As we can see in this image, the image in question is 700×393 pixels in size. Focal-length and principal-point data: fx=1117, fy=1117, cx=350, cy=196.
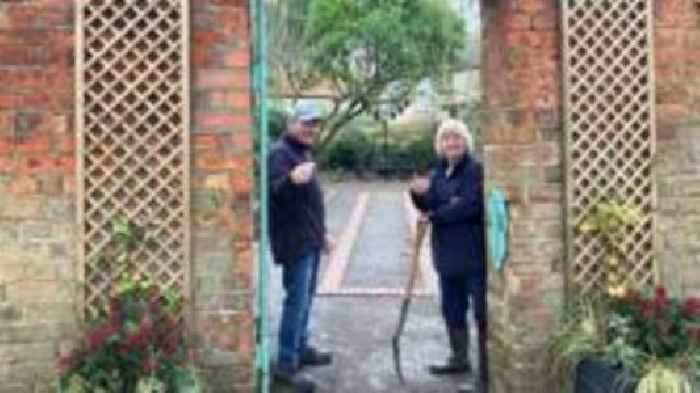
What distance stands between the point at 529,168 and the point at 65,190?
7.82ft

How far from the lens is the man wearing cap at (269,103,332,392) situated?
260 inches

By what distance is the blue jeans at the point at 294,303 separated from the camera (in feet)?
22.2

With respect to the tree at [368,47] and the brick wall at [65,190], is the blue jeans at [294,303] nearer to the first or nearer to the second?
the brick wall at [65,190]

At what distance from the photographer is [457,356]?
706 cm

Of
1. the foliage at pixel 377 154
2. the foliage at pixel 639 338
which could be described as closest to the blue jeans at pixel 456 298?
the foliage at pixel 639 338

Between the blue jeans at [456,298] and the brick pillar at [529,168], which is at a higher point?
the brick pillar at [529,168]

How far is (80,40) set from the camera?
5387 millimetres

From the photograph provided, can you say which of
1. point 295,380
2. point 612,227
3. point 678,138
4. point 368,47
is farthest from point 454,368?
point 368,47

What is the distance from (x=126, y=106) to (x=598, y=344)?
2620 mm

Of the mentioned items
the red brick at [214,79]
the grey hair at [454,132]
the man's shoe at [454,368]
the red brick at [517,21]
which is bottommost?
the man's shoe at [454,368]

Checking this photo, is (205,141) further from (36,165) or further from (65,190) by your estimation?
(36,165)

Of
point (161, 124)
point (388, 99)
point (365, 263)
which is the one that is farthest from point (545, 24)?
point (388, 99)

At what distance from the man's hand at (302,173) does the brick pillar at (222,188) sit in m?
0.77

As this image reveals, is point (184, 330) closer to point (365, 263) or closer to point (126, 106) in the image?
point (126, 106)
